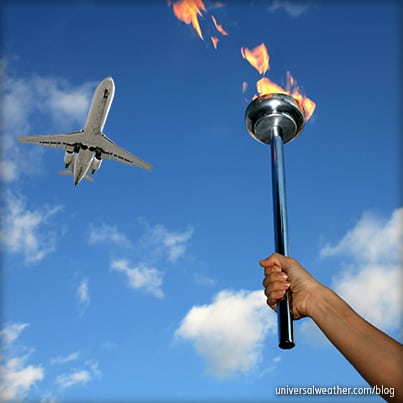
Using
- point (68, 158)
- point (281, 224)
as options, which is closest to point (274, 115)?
point (281, 224)

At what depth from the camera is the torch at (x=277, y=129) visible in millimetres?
2721

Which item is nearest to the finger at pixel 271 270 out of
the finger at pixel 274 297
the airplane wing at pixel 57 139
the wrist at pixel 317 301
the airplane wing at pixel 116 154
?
the finger at pixel 274 297

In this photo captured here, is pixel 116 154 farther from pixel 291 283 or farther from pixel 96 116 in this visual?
pixel 291 283

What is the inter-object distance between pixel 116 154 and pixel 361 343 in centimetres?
4467

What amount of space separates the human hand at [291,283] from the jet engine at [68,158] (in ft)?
151

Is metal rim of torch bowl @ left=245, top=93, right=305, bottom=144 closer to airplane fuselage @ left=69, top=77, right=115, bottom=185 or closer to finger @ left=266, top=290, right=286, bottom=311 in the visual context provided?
finger @ left=266, top=290, right=286, bottom=311

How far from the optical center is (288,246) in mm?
2766

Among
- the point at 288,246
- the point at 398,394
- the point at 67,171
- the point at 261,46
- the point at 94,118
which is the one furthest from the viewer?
the point at 67,171

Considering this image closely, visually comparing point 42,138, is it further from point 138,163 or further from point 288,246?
point 288,246

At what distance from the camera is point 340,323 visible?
2.55 metres

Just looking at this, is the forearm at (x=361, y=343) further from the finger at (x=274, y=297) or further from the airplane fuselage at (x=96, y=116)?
the airplane fuselage at (x=96, y=116)

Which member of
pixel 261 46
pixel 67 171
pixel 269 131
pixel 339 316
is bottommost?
pixel 339 316

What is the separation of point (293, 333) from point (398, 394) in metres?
0.61

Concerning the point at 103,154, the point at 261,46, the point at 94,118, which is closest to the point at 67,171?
the point at 103,154
